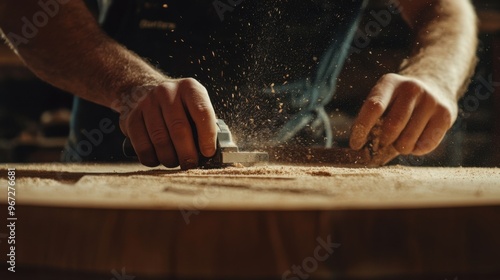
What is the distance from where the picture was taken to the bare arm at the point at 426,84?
1176 mm

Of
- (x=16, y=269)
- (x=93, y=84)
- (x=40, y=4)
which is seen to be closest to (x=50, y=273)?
(x=16, y=269)

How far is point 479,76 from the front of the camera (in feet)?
9.40

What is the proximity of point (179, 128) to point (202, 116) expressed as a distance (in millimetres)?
Answer: 53

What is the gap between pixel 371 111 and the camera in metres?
1.13

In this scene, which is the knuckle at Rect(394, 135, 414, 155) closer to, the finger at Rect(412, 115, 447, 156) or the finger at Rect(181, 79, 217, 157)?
the finger at Rect(412, 115, 447, 156)

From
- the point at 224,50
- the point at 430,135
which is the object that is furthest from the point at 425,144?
the point at 224,50

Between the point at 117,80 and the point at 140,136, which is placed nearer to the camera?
the point at 140,136

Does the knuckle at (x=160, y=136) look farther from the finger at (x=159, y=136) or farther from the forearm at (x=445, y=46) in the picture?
the forearm at (x=445, y=46)

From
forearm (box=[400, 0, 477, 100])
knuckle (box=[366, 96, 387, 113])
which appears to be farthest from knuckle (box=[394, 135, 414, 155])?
forearm (box=[400, 0, 477, 100])

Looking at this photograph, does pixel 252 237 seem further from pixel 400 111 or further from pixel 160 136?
pixel 400 111

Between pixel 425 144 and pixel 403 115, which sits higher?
pixel 403 115

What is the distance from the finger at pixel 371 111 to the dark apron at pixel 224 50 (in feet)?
1.67

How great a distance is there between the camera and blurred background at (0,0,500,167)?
2.52 m

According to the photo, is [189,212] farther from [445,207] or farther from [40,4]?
[40,4]
